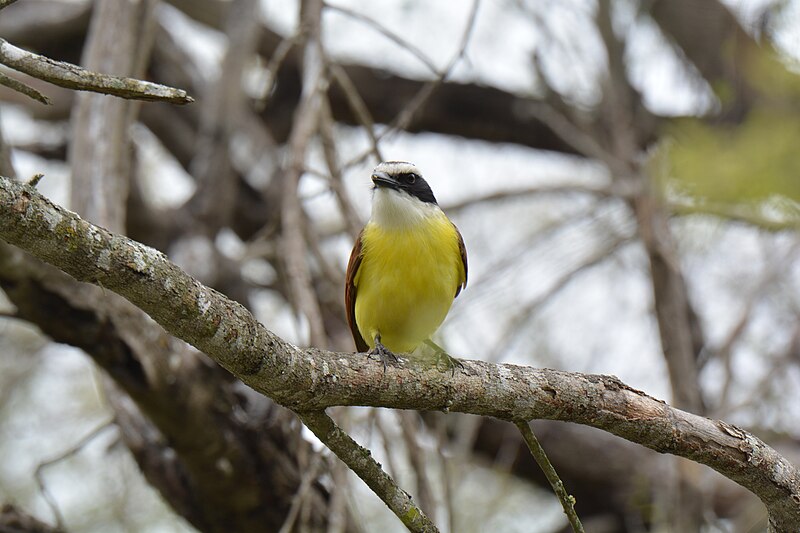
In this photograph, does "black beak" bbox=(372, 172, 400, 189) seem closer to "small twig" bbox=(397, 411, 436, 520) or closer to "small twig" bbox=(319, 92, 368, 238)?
"small twig" bbox=(319, 92, 368, 238)

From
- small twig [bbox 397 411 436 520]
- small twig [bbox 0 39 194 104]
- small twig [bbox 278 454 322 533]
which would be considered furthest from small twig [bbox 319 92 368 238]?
small twig [bbox 0 39 194 104]

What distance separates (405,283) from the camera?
3.67 meters

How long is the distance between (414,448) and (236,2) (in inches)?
141

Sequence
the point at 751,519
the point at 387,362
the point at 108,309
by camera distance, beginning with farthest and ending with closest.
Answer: the point at 751,519 < the point at 108,309 < the point at 387,362

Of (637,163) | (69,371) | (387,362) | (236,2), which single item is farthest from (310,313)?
(69,371)

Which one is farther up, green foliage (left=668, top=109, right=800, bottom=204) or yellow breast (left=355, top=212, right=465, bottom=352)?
green foliage (left=668, top=109, right=800, bottom=204)

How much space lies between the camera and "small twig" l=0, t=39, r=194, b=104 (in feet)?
5.94

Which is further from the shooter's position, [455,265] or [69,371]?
[69,371]

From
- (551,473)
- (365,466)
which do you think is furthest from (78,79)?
(551,473)

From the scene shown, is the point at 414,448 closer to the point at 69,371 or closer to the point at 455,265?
the point at 455,265

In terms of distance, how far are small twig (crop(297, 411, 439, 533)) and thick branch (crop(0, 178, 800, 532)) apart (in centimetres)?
7

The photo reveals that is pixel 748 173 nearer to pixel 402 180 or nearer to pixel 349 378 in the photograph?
pixel 402 180

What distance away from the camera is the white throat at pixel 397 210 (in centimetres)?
389

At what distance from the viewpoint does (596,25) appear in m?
6.80
